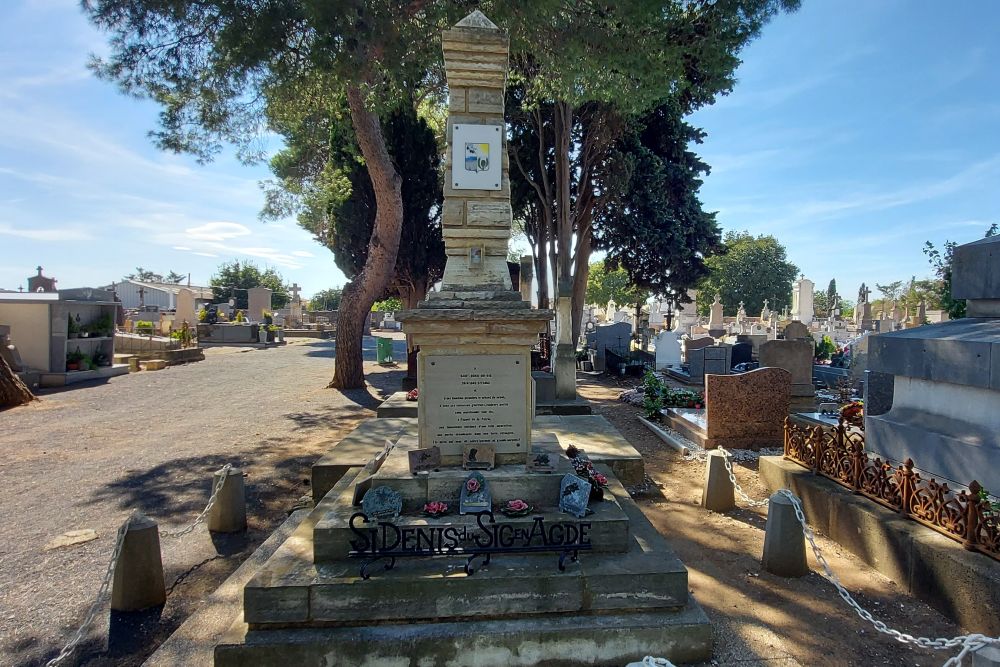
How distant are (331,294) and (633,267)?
61.6m

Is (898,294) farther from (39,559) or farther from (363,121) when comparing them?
(39,559)

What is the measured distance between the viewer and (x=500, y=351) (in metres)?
4.34

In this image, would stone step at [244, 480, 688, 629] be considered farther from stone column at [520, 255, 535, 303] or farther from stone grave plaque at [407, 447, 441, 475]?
stone column at [520, 255, 535, 303]

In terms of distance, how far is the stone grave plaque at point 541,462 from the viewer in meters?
4.16

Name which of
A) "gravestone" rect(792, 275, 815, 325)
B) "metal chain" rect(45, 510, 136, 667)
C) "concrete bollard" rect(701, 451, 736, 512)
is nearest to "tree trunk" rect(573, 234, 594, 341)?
"concrete bollard" rect(701, 451, 736, 512)

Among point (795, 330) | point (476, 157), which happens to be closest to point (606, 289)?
point (795, 330)

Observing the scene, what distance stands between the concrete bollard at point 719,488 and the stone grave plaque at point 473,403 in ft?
8.92

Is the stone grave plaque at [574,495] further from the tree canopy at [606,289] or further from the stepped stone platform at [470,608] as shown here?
the tree canopy at [606,289]

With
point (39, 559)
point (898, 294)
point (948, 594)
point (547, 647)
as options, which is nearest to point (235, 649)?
point (547, 647)

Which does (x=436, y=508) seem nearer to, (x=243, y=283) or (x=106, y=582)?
(x=106, y=582)

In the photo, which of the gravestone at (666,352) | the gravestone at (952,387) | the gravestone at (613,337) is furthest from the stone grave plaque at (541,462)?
the gravestone at (613,337)

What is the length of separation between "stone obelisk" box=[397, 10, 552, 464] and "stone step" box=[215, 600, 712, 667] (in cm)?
138

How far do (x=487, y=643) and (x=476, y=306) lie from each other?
2.37m

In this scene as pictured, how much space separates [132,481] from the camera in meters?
6.54
